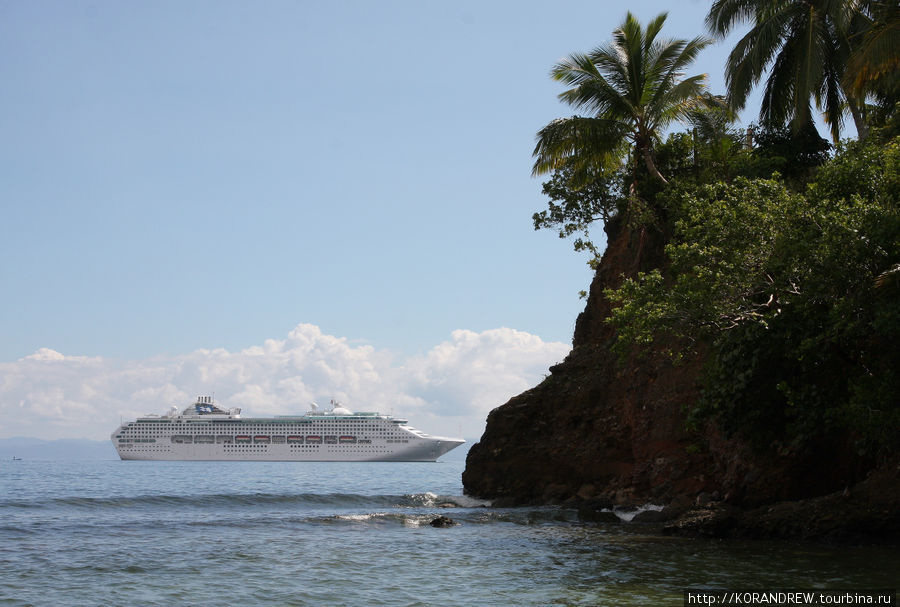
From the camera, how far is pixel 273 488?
133ft

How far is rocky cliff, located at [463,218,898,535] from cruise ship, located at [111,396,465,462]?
2250 inches

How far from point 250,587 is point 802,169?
21.1m

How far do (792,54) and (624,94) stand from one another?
501 centimetres

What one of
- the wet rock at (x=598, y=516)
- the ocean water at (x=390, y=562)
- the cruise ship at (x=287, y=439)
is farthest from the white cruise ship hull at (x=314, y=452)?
the wet rock at (x=598, y=516)

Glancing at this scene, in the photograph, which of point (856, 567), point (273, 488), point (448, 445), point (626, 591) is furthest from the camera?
point (448, 445)

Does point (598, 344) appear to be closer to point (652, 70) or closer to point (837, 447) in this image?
point (652, 70)

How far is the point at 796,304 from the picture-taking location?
14.1 m

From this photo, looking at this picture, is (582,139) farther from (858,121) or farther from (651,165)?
(858,121)

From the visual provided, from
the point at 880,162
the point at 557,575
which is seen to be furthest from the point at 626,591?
the point at 880,162

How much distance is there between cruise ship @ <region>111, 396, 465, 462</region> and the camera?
283ft

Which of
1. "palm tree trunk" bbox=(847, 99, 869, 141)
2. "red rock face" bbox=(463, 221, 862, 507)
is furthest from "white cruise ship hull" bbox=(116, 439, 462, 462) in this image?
"palm tree trunk" bbox=(847, 99, 869, 141)

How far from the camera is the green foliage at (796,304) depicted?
13.4 meters

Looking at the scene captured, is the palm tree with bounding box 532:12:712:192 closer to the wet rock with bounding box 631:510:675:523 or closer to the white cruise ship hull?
the wet rock with bounding box 631:510:675:523

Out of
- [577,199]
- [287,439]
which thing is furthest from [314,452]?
[577,199]
